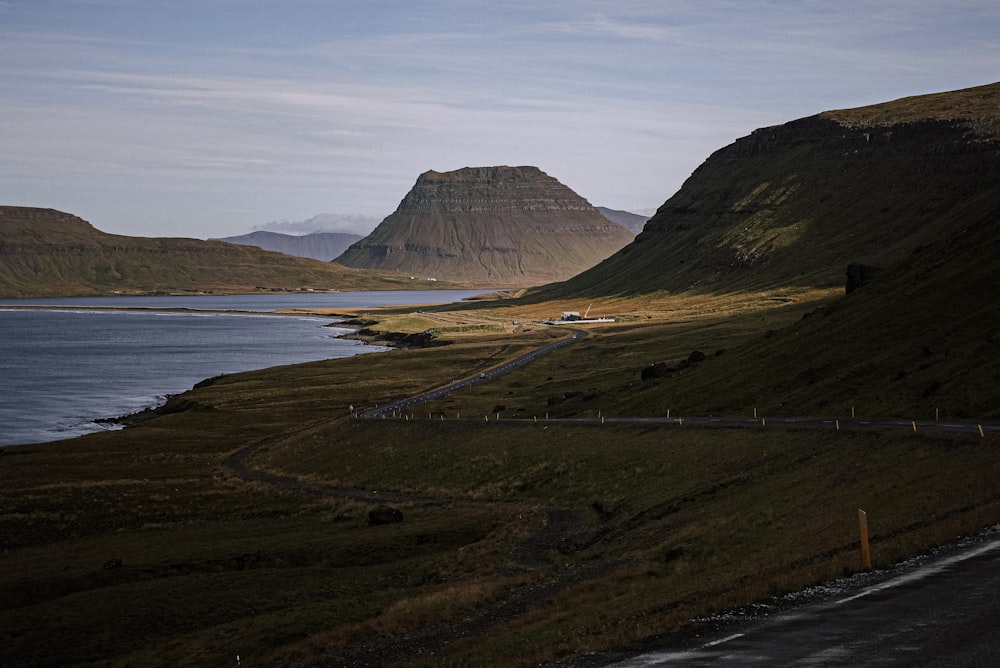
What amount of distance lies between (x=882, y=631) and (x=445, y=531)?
33870 mm

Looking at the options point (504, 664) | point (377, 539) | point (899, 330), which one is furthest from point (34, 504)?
point (899, 330)

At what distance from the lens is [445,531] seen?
53688 mm

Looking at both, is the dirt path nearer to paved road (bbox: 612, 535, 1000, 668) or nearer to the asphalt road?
the asphalt road

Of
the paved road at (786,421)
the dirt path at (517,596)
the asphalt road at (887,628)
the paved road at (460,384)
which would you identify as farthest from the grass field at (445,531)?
the paved road at (460,384)

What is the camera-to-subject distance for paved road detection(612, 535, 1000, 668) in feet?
66.1

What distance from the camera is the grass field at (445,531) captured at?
3316 cm

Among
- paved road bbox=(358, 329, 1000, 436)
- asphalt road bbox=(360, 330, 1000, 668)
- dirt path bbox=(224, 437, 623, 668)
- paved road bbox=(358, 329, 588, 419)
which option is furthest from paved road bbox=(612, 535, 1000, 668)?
paved road bbox=(358, 329, 588, 419)

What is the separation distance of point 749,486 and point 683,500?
10.5ft

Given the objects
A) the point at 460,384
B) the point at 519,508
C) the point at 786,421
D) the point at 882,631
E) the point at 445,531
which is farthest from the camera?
the point at 460,384

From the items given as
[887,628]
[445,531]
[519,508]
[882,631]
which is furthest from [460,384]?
[882,631]

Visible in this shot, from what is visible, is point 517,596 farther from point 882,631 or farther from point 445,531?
point 882,631

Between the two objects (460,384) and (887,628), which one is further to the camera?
(460,384)

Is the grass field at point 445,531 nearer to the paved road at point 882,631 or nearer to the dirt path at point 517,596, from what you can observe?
the dirt path at point 517,596

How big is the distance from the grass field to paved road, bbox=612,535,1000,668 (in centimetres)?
215
